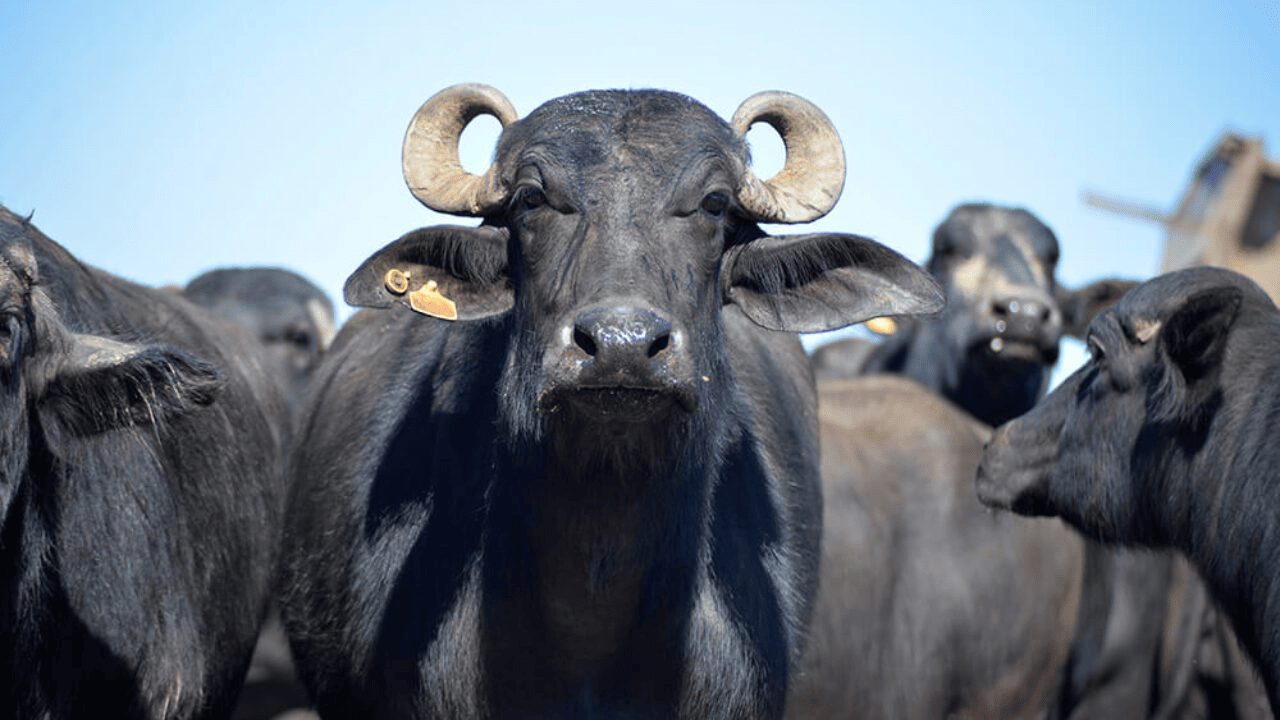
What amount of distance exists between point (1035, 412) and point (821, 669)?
7.01ft

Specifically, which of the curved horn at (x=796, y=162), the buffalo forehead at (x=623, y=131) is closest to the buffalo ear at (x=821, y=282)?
the curved horn at (x=796, y=162)

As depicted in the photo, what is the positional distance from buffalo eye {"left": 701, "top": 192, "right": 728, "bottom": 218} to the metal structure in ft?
55.5

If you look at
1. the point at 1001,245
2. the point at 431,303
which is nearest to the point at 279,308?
the point at 1001,245

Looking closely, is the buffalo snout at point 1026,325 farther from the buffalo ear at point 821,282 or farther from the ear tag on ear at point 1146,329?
the buffalo ear at point 821,282

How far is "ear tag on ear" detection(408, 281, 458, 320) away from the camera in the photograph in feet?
17.8

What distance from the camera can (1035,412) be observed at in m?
7.39

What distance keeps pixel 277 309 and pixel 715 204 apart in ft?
23.9

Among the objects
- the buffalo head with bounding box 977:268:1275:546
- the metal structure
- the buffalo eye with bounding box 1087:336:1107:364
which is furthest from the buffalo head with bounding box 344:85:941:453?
the metal structure

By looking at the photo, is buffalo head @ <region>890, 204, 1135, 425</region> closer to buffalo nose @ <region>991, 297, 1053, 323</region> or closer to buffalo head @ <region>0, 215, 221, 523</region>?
buffalo nose @ <region>991, 297, 1053, 323</region>

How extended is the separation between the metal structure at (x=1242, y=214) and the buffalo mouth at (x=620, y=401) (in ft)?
57.6

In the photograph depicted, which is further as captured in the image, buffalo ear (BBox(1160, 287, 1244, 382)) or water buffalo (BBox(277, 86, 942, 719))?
buffalo ear (BBox(1160, 287, 1244, 382))

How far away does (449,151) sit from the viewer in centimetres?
602

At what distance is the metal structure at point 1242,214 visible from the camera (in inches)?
854

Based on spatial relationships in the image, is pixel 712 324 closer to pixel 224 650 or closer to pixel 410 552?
pixel 410 552
